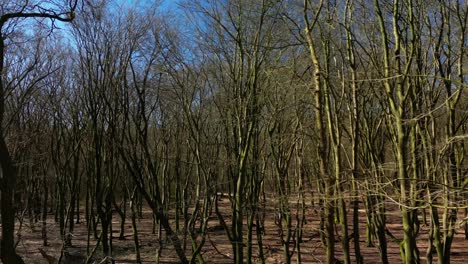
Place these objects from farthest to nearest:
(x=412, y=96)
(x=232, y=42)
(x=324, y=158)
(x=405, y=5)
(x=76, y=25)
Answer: (x=76, y=25) → (x=232, y=42) → (x=405, y=5) → (x=412, y=96) → (x=324, y=158)

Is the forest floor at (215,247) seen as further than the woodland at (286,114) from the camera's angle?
Yes

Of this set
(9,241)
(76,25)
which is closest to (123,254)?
(76,25)

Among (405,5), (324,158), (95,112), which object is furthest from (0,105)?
(405,5)

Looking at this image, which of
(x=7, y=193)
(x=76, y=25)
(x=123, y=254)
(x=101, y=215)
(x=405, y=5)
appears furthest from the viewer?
(x=123, y=254)

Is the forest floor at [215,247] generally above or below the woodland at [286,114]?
below

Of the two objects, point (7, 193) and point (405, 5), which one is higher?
point (405, 5)

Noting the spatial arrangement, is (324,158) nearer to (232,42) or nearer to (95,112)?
(232,42)

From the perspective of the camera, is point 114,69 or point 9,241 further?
point 114,69

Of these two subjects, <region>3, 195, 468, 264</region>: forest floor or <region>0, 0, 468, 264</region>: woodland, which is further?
<region>3, 195, 468, 264</region>: forest floor

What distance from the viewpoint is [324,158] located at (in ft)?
20.3

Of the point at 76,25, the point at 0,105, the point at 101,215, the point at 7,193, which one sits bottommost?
the point at 101,215

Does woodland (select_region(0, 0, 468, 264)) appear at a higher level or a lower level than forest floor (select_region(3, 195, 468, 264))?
higher

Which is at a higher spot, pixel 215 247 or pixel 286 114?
pixel 286 114

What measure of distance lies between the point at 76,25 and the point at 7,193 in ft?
A: 20.4
